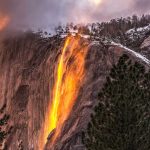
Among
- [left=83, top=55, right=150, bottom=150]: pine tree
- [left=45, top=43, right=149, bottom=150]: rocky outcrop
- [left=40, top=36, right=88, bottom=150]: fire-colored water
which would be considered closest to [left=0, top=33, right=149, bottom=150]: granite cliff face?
[left=45, top=43, right=149, bottom=150]: rocky outcrop

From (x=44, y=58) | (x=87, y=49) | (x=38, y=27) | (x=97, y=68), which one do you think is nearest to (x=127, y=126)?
(x=97, y=68)

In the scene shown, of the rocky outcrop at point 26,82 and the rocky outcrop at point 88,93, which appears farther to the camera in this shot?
the rocky outcrop at point 26,82

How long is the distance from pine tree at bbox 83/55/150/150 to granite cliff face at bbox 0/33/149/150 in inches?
832

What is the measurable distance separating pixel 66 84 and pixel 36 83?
33.2ft

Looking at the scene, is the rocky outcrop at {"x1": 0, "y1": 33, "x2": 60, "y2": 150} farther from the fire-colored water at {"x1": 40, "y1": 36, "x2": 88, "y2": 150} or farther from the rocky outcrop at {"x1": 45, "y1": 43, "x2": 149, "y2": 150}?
the rocky outcrop at {"x1": 45, "y1": 43, "x2": 149, "y2": 150}

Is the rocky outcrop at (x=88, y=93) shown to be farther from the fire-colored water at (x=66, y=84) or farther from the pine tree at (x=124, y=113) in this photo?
the pine tree at (x=124, y=113)

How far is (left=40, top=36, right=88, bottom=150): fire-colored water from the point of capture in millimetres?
56138

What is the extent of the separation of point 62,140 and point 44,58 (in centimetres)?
2192

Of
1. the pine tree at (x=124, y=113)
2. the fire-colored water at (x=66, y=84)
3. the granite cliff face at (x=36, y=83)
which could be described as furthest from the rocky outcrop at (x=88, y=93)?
the pine tree at (x=124, y=113)

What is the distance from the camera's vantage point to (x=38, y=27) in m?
76.3

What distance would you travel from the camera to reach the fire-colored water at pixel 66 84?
5614 cm

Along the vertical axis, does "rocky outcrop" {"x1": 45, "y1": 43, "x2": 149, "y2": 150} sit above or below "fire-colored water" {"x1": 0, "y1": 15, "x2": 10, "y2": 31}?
below

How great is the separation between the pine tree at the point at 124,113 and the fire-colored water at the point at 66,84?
25.0m

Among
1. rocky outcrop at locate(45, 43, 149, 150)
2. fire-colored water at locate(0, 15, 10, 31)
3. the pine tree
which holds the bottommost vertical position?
the pine tree
